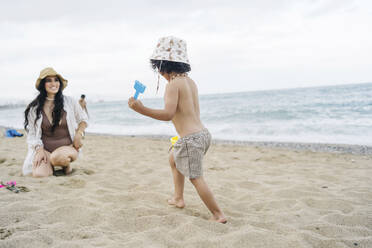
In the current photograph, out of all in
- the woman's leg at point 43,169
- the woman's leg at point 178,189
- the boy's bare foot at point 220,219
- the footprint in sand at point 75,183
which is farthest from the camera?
the woman's leg at point 43,169

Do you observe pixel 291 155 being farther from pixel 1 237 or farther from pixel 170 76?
pixel 1 237

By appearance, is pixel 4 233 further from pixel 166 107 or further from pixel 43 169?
pixel 43 169

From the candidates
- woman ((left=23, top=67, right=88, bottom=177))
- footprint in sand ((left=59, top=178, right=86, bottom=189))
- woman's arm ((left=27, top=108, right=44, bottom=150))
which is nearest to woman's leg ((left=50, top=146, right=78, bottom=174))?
woman ((left=23, top=67, right=88, bottom=177))

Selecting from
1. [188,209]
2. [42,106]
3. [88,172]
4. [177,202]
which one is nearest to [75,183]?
[88,172]

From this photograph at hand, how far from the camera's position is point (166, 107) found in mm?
2002

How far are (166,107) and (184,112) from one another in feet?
0.57

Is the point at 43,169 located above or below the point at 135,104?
below

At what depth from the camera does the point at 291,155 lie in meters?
5.21

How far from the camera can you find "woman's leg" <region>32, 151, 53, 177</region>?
3.16m

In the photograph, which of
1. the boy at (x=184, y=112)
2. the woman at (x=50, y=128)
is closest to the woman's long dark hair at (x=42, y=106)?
the woman at (x=50, y=128)

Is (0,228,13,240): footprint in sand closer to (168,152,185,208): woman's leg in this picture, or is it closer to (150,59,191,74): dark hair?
(168,152,185,208): woman's leg

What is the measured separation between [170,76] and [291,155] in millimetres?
3855

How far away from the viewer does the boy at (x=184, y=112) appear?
6.68ft

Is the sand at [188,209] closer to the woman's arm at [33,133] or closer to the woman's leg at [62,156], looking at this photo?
the woman's leg at [62,156]
